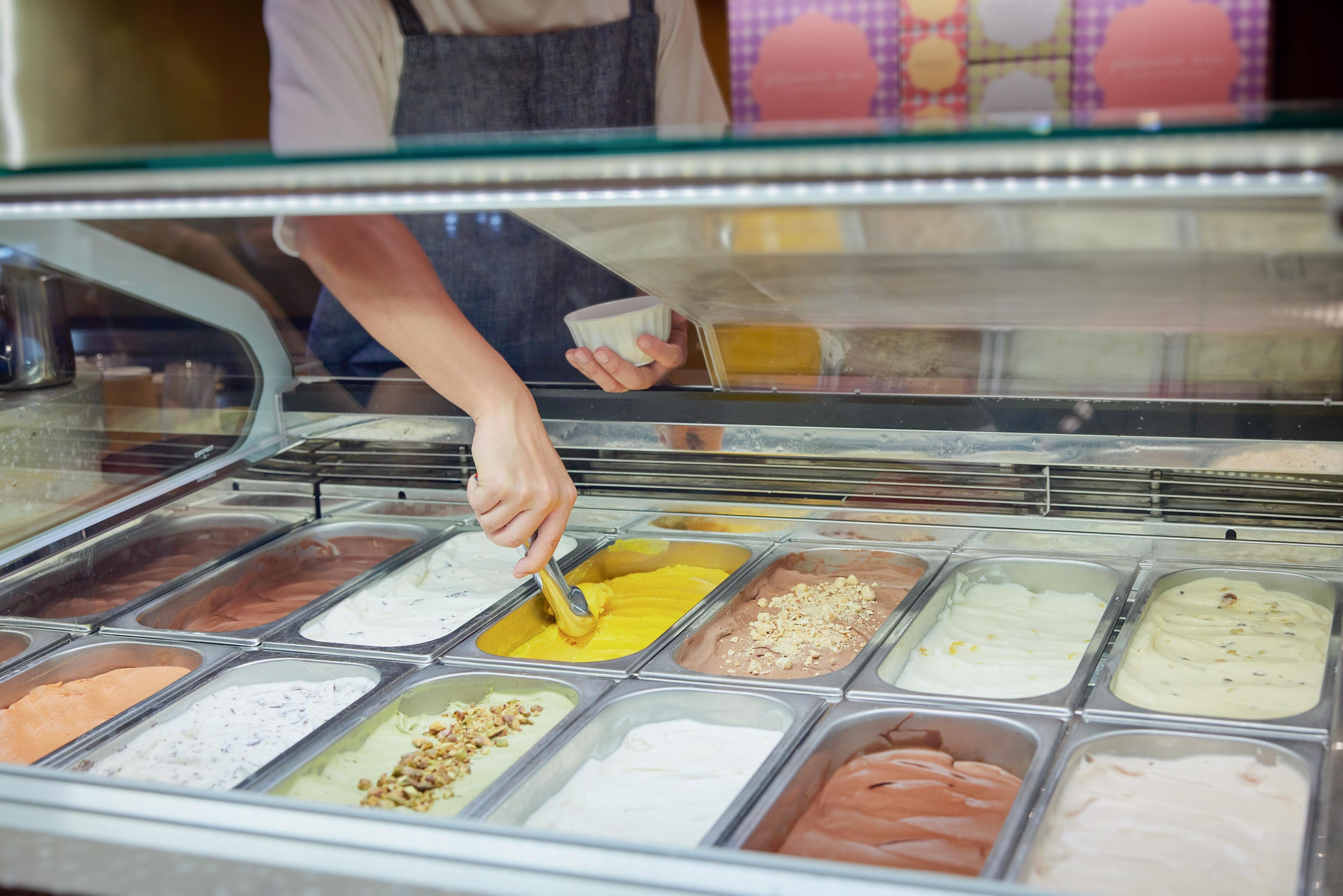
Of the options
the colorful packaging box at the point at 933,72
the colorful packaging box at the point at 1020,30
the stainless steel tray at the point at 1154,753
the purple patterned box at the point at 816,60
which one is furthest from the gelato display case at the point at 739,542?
the colorful packaging box at the point at 1020,30

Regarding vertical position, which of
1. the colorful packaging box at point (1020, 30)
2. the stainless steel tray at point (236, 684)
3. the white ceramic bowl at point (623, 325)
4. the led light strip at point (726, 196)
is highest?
the colorful packaging box at point (1020, 30)

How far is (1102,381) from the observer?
5.00ft

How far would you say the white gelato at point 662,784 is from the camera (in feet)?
4.26

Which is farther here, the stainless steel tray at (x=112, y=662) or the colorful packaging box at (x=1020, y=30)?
the colorful packaging box at (x=1020, y=30)

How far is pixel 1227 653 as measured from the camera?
1.54m

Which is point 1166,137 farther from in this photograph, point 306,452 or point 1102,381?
point 306,452

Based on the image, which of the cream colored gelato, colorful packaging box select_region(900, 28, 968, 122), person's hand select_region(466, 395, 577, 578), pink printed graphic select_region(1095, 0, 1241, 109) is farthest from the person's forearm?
pink printed graphic select_region(1095, 0, 1241, 109)

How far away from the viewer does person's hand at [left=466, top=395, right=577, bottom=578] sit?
1.56 m

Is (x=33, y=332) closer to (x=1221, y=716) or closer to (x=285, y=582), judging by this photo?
(x=285, y=582)

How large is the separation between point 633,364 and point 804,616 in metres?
0.49

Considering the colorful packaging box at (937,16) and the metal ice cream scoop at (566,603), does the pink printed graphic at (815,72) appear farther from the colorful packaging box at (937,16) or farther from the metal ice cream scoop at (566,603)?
the metal ice cream scoop at (566,603)

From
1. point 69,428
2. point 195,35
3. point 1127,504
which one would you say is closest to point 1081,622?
point 1127,504

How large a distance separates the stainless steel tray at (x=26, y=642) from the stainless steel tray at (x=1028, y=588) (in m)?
1.27

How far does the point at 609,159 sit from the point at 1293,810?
1001mm
